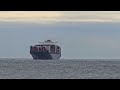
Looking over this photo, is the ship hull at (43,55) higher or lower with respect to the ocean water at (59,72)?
lower

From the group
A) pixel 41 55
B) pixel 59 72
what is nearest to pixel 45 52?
pixel 41 55

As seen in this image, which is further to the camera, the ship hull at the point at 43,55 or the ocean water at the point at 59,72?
the ship hull at the point at 43,55

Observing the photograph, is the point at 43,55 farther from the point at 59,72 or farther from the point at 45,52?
the point at 59,72

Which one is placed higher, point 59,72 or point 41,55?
point 59,72

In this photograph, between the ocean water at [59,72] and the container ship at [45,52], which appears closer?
the ocean water at [59,72]

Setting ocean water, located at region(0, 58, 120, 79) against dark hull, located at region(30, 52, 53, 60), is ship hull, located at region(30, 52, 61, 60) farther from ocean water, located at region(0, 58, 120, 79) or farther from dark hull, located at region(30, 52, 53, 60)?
ocean water, located at region(0, 58, 120, 79)

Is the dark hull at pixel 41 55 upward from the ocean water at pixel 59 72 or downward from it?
downward

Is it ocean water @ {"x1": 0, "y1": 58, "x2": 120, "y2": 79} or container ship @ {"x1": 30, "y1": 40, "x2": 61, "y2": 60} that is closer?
ocean water @ {"x1": 0, "y1": 58, "x2": 120, "y2": 79}

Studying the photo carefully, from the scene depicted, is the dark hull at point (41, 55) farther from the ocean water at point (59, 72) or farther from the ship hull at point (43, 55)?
the ocean water at point (59, 72)
